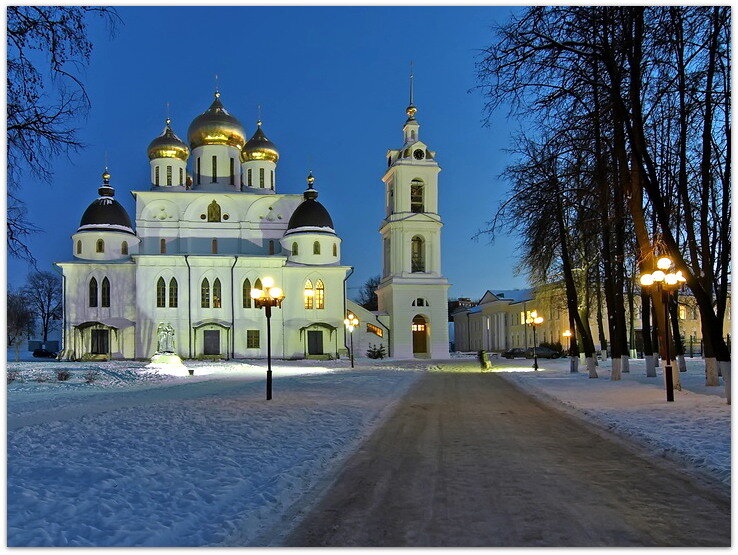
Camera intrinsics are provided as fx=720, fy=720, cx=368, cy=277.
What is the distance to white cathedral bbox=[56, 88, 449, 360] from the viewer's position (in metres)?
51.2

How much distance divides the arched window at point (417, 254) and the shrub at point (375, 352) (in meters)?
6.92

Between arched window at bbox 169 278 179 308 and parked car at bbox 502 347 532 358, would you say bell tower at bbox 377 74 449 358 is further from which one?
arched window at bbox 169 278 179 308

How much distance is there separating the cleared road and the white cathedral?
39682 millimetres

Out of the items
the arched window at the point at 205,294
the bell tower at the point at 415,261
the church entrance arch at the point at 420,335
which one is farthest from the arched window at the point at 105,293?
the church entrance arch at the point at 420,335

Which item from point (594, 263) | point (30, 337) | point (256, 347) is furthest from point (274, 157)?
point (30, 337)

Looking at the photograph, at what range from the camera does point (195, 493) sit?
7.36m

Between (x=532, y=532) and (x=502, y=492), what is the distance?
1533mm

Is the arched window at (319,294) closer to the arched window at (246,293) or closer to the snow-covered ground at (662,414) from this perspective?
the arched window at (246,293)

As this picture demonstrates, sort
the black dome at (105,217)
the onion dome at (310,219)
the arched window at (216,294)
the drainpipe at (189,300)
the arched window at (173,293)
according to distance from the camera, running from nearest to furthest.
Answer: the drainpipe at (189,300) → the arched window at (173,293) → the arched window at (216,294) → the black dome at (105,217) → the onion dome at (310,219)

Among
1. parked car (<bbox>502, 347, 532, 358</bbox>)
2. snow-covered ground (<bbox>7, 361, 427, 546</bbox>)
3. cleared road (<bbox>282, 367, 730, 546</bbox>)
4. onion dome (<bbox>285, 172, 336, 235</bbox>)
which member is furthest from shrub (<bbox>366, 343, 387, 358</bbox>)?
cleared road (<bbox>282, 367, 730, 546</bbox>)

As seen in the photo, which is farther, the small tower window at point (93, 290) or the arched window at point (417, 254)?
the arched window at point (417, 254)

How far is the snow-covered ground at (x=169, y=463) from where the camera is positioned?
6121mm

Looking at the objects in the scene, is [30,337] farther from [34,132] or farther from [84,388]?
[34,132]

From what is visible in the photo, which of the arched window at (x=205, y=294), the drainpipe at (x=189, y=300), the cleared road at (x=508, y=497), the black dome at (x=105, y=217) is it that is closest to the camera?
the cleared road at (x=508, y=497)
